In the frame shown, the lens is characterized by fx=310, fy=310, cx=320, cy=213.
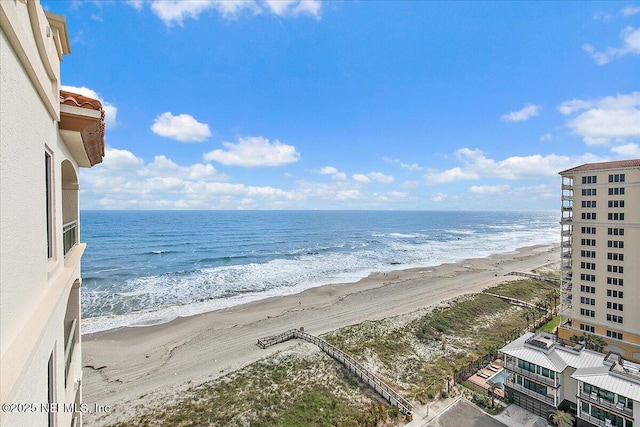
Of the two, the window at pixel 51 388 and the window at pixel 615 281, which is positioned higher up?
the window at pixel 51 388

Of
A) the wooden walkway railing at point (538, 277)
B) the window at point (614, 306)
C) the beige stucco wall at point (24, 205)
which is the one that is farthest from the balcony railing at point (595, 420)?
the wooden walkway railing at point (538, 277)

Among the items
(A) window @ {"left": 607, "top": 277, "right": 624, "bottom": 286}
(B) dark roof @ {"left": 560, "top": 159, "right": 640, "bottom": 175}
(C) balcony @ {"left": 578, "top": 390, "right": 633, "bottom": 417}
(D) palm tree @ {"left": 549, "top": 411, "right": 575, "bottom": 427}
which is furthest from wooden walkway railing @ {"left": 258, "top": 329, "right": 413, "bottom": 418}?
(B) dark roof @ {"left": 560, "top": 159, "right": 640, "bottom": 175}

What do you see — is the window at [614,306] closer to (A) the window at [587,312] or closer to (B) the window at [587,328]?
(A) the window at [587,312]

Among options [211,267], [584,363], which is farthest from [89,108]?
[211,267]

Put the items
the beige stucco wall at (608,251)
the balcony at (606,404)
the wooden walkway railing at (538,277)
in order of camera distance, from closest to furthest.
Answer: the balcony at (606,404) < the beige stucco wall at (608,251) < the wooden walkway railing at (538,277)

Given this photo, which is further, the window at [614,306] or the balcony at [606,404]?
the window at [614,306]

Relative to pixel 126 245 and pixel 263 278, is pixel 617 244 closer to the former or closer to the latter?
pixel 263 278

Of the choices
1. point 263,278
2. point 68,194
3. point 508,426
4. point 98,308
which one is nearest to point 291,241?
point 263,278
